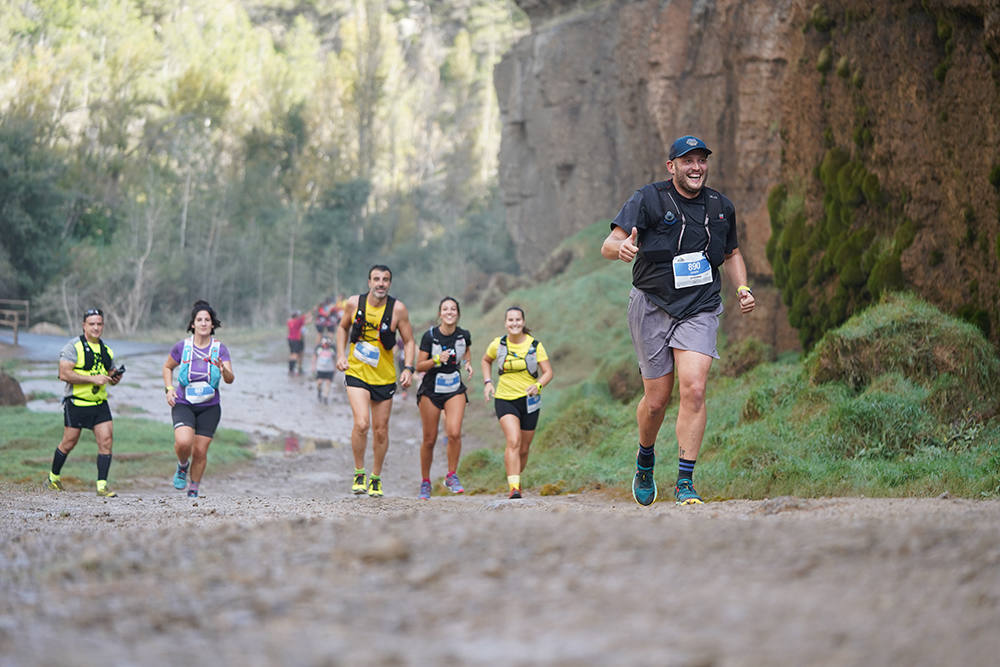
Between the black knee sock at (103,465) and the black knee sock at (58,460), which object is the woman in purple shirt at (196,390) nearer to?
the black knee sock at (103,465)

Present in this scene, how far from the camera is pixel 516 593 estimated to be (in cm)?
338

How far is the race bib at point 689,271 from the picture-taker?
23.2ft

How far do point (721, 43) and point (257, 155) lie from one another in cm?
4219

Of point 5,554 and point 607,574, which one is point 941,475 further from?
point 5,554

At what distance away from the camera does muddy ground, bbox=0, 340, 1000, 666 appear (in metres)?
2.85

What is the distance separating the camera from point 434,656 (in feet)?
9.25

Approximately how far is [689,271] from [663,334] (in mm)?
433

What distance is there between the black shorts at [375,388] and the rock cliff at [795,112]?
4.97 m

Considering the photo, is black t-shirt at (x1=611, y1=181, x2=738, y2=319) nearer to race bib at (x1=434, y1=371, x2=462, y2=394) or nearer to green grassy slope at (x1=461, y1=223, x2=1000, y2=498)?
green grassy slope at (x1=461, y1=223, x2=1000, y2=498)

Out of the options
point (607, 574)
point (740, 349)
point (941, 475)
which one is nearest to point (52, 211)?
point (740, 349)

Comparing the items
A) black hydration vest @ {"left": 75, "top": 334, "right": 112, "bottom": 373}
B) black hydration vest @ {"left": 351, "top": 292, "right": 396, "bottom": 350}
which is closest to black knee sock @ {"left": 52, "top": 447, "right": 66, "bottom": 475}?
black hydration vest @ {"left": 75, "top": 334, "right": 112, "bottom": 373}

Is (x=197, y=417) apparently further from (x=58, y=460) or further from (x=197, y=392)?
(x=58, y=460)

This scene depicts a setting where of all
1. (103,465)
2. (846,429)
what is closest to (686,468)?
(846,429)

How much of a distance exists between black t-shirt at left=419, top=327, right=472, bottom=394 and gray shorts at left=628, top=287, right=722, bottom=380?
3.77m
